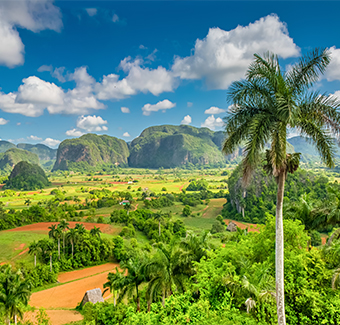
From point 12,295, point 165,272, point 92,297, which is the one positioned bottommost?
point 92,297

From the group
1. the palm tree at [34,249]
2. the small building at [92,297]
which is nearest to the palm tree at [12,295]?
the small building at [92,297]

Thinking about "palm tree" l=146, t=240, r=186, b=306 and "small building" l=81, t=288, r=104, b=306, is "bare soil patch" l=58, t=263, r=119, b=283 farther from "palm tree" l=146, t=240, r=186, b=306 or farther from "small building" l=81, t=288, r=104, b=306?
"palm tree" l=146, t=240, r=186, b=306

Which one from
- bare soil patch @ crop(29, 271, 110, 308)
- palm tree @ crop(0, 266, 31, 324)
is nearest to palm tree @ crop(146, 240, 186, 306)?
palm tree @ crop(0, 266, 31, 324)

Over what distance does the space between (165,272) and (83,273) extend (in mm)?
22102

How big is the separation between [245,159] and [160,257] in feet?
31.5

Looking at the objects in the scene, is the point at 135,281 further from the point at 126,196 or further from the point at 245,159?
the point at 126,196

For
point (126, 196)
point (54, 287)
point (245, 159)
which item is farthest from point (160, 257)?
point (126, 196)

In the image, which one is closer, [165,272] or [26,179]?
[165,272]

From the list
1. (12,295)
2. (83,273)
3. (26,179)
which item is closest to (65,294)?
(83,273)

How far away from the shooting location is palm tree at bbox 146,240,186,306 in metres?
14.1

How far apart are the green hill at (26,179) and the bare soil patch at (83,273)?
111900 mm

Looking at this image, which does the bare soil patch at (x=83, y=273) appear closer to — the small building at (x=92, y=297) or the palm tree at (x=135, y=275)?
the small building at (x=92, y=297)

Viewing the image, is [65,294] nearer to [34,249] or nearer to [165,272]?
[34,249]

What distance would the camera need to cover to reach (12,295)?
14672 millimetres
